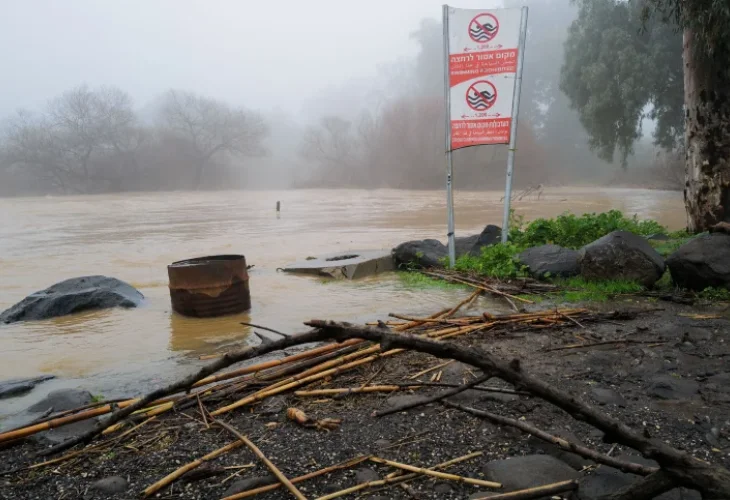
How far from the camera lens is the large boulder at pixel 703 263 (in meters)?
5.75

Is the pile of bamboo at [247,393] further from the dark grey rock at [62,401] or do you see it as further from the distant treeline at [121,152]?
the distant treeline at [121,152]

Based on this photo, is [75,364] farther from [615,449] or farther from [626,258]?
[626,258]

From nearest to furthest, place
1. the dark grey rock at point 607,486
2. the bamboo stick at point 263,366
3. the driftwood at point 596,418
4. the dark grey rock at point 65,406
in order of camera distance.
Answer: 1. the driftwood at point 596,418
2. the dark grey rock at point 607,486
3. the dark grey rock at point 65,406
4. the bamboo stick at point 263,366

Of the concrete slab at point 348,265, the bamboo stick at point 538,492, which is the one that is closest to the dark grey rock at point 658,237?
the concrete slab at point 348,265

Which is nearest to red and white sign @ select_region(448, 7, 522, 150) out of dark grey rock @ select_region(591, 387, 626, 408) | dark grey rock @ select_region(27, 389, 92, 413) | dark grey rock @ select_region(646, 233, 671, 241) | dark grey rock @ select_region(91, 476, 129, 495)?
dark grey rock @ select_region(646, 233, 671, 241)

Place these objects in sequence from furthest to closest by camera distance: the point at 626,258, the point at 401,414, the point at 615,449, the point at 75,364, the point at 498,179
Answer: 1. the point at 498,179
2. the point at 626,258
3. the point at 75,364
4. the point at 401,414
5. the point at 615,449

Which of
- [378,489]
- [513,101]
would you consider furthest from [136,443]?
[513,101]

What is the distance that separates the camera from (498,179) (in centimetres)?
5256

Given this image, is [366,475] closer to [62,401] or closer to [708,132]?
[62,401]

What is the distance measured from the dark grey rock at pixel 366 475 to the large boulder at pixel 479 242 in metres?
6.45

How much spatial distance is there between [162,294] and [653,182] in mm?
42862

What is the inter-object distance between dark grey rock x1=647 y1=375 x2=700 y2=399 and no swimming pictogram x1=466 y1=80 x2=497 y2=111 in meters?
5.14

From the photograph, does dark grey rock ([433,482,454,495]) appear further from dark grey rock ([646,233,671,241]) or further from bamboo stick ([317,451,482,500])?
dark grey rock ([646,233,671,241])

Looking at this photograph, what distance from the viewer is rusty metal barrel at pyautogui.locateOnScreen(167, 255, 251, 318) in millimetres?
6023
